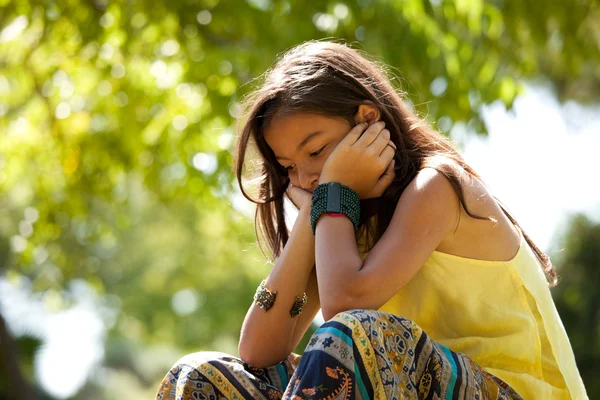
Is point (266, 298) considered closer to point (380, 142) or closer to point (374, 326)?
point (380, 142)

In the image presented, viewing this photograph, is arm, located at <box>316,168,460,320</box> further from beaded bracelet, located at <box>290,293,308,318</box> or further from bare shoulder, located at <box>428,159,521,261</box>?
beaded bracelet, located at <box>290,293,308,318</box>

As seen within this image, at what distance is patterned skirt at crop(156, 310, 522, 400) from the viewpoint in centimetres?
203

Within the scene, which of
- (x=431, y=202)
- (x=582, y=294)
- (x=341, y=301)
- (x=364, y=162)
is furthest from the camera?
(x=582, y=294)

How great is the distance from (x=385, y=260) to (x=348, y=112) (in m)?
0.59

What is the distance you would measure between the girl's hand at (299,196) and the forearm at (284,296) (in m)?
0.04

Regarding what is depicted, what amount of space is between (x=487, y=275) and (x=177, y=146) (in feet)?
13.7

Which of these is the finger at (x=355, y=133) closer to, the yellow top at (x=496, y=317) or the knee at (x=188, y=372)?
the yellow top at (x=496, y=317)

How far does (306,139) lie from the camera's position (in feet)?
9.18

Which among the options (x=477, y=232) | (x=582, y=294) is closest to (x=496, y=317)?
(x=477, y=232)

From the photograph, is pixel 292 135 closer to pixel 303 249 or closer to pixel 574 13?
pixel 303 249

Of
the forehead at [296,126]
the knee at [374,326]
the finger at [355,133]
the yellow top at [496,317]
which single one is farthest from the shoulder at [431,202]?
the knee at [374,326]

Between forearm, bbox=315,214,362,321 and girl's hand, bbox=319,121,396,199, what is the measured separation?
0.53 ft

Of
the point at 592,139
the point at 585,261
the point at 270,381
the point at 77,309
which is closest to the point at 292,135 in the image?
the point at 270,381

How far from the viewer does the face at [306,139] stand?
2.79 metres
